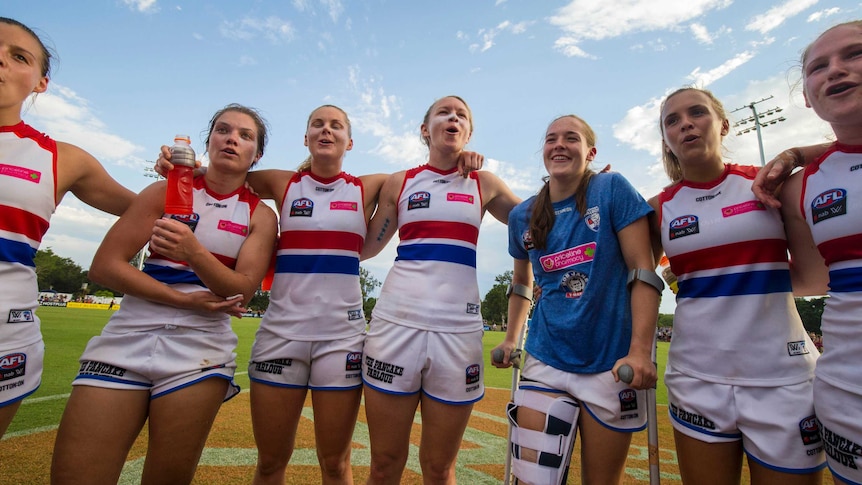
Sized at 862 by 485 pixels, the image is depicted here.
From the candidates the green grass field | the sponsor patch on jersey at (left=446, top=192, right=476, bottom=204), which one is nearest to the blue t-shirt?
the sponsor patch on jersey at (left=446, top=192, right=476, bottom=204)

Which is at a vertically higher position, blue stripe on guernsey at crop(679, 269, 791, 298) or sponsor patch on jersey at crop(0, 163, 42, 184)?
sponsor patch on jersey at crop(0, 163, 42, 184)

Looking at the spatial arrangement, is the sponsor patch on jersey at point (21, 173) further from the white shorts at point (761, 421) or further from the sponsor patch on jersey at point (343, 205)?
the white shorts at point (761, 421)

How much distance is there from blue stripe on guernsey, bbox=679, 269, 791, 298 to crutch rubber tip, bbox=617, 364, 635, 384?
2.32ft

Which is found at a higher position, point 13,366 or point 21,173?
point 21,173

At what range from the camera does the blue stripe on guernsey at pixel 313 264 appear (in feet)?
11.7

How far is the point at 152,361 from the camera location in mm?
2756

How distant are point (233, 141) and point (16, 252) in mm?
1404

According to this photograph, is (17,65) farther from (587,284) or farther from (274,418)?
(587,284)

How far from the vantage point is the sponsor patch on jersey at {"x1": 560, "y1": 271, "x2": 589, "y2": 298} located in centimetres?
300

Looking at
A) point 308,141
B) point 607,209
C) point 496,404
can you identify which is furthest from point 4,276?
point 496,404

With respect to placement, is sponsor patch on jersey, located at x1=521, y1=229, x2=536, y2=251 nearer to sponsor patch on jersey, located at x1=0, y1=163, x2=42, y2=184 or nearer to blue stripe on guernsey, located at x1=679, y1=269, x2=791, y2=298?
blue stripe on guernsey, located at x1=679, y1=269, x2=791, y2=298

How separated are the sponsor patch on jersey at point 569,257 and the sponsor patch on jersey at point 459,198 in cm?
79

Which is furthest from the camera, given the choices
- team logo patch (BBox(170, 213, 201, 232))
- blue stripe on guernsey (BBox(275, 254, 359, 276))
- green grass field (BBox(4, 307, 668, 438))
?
green grass field (BBox(4, 307, 668, 438))

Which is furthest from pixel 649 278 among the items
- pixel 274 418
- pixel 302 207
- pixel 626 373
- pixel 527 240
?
pixel 274 418
